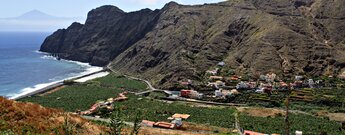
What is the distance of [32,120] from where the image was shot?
2694cm

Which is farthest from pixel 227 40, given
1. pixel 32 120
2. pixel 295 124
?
pixel 32 120

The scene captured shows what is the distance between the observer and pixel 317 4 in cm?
12344

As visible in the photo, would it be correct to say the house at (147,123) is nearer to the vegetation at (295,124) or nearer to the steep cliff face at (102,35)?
the vegetation at (295,124)

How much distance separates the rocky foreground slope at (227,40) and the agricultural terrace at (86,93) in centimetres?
809

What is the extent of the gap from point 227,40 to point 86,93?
50470mm

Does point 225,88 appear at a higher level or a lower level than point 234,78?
lower

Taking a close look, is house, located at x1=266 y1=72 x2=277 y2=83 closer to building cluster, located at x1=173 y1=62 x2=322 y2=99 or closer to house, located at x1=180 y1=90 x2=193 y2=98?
building cluster, located at x1=173 y1=62 x2=322 y2=99

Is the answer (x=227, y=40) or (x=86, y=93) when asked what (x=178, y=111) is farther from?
(x=227, y=40)

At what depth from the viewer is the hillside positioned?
24688mm

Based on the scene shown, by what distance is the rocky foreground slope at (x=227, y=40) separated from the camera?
94.6 m

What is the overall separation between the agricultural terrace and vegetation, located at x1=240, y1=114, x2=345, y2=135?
31724 millimetres

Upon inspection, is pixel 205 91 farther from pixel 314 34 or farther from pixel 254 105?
pixel 314 34

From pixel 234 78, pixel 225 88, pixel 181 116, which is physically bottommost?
pixel 181 116

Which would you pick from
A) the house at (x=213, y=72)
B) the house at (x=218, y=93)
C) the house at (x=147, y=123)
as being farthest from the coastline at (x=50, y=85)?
the house at (x=218, y=93)
